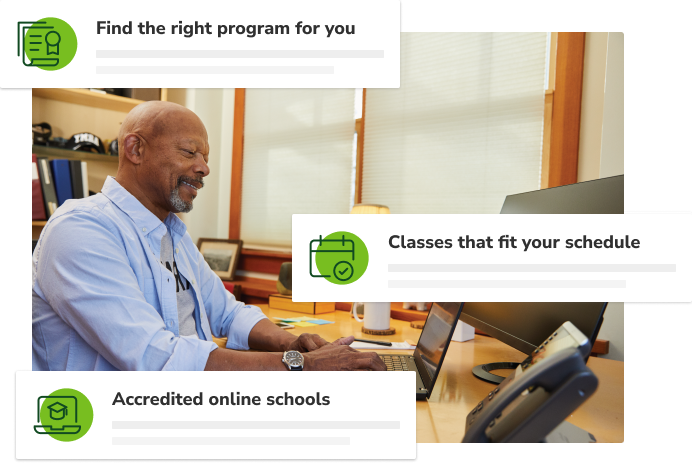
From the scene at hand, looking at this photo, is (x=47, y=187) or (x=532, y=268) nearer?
(x=532, y=268)

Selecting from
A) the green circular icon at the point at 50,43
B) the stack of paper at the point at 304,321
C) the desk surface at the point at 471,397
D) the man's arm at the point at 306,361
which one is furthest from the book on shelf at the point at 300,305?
the green circular icon at the point at 50,43

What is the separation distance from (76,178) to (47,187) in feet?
0.41

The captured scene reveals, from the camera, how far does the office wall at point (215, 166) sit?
2920 millimetres

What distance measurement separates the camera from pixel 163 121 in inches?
48.9

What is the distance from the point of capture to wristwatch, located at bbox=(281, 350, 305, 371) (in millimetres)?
1017

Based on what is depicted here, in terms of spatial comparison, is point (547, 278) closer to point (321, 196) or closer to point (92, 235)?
point (92, 235)

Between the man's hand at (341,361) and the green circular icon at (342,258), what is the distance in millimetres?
277

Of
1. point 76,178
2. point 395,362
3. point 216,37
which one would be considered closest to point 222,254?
point 76,178

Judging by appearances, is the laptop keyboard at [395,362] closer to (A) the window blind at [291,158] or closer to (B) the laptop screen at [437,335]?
(B) the laptop screen at [437,335]

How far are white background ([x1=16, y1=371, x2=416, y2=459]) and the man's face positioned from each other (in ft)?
1.77

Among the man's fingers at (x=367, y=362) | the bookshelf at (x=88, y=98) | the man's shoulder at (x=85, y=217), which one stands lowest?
the man's fingers at (x=367, y=362)

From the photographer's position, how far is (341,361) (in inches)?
41.6

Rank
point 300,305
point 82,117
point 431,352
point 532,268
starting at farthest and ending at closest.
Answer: point 82,117
point 300,305
point 431,352
point 532,268

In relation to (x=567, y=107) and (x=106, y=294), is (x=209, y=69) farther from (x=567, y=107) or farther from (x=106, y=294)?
(x=567, y=107)
